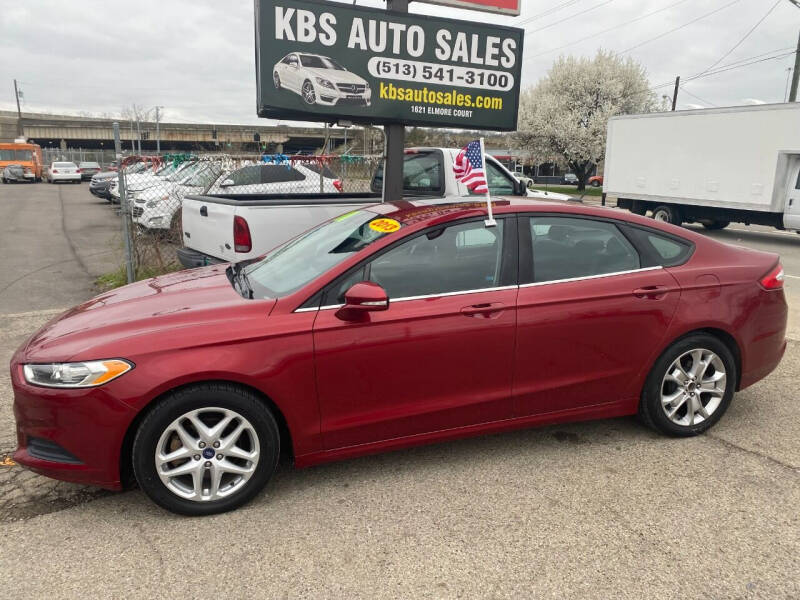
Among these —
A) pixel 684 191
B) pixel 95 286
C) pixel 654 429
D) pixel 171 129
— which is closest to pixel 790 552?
pixel 654 429

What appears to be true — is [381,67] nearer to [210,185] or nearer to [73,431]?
[73,431]

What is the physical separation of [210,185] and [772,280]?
30.6 ft

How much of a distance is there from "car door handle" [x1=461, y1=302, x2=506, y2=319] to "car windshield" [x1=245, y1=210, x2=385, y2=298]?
640 mm

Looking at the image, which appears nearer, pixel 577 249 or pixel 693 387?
pixel 577 249

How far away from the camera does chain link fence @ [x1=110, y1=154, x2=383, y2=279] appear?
27.6ft

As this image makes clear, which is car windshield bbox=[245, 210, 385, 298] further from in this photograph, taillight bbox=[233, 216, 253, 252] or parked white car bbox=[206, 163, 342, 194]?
parked white car bbox=[206, 163, 342, 194]

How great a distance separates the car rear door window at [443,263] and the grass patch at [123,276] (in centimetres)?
605

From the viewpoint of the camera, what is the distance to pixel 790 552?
2.77 meters

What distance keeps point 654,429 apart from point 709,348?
61 centimetres

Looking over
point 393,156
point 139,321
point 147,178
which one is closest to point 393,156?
point 393,156

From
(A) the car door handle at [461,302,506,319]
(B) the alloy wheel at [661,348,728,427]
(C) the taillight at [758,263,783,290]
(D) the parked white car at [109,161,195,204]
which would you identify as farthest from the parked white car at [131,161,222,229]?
(C) the taillight at [758,263,783,290]

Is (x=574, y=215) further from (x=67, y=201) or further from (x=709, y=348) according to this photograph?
(x=67, y=201)

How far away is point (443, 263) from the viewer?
11.3ft

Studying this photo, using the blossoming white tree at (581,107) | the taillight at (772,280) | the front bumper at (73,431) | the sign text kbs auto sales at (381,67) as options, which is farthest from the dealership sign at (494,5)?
the blossoming white tree at (581,107)
